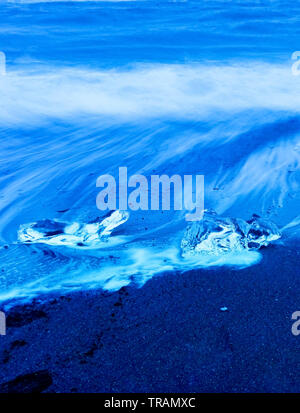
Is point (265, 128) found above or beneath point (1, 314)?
above

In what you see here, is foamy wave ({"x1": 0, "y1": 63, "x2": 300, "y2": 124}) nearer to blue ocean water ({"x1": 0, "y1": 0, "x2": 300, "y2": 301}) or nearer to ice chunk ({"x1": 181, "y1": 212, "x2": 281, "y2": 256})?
blue ocean water ({"x1": 0, "y1": 0, "x2": 300, "y2": 301})

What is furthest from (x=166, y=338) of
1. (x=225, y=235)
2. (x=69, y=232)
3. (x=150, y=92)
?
(x=150, y=92)

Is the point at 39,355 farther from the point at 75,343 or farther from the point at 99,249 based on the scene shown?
the point at 99,249

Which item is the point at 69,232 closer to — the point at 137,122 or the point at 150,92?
the point at 137,122

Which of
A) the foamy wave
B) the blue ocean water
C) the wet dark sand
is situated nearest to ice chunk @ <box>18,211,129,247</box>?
the blue ocean water

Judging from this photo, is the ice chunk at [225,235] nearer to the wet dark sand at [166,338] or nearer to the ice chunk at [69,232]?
the wet dark sand at [166,338]

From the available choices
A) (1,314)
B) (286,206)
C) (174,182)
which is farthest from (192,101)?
(1,314)

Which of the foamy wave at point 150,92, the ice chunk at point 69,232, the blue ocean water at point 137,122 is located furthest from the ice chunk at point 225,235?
the foamy wave at point 150,92
